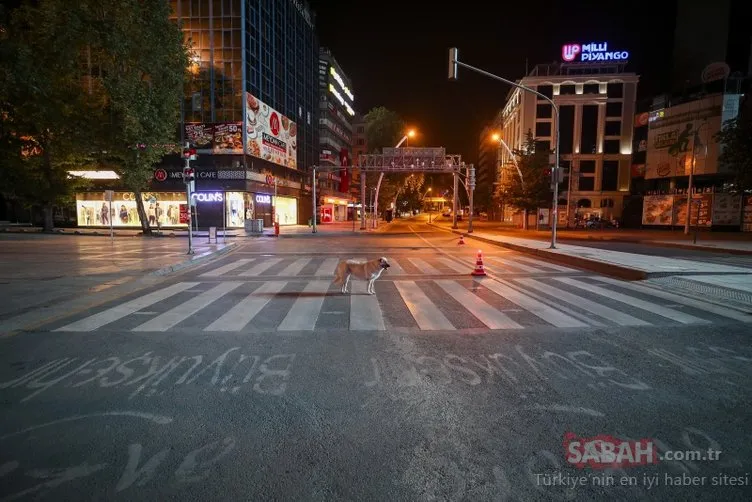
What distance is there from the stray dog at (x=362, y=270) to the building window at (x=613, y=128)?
70875mm

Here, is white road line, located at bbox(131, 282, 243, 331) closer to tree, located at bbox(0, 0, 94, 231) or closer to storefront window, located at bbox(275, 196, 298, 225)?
tree, located at bbox(0, 0, 94, 231)

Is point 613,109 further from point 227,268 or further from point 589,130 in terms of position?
point 227,268

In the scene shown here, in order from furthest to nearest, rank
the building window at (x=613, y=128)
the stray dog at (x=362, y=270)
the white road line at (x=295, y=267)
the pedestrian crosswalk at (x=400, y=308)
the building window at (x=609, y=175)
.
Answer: the building window at (x=613, y=128) → the building window at (x=609, y=175) → the white road line at (x=295, y=267) → the stray dog at (x=362, y=270) → the pedestrian crosswalk at (x=400, y=308)

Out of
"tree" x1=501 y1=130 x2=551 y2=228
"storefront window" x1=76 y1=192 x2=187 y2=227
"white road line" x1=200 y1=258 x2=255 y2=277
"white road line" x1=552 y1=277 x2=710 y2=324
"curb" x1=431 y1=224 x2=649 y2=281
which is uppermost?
"tree" x1=501 y1=130 x2=551 y2=228

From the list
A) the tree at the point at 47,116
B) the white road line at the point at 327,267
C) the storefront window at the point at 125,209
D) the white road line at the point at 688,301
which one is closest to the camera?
the white road line at the point at 688,301

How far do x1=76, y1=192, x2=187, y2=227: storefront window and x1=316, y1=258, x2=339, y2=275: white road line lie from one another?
100 feet

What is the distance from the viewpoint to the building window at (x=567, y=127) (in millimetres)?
65812

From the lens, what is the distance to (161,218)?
133 feet

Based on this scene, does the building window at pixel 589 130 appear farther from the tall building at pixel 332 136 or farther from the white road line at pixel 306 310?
the white road line at pixel 306 310

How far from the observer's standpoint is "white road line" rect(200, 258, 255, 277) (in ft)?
40.0

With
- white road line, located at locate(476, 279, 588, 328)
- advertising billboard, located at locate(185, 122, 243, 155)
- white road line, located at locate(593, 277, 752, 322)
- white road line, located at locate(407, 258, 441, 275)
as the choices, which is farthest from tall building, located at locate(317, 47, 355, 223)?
white road line, located at locate(593, 277, 752, 322)

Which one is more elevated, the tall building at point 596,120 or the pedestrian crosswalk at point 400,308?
the tall building at point 596,120

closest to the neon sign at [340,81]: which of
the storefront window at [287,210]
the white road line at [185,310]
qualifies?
the storefront window at [287,210]

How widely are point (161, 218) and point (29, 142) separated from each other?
13223mm
